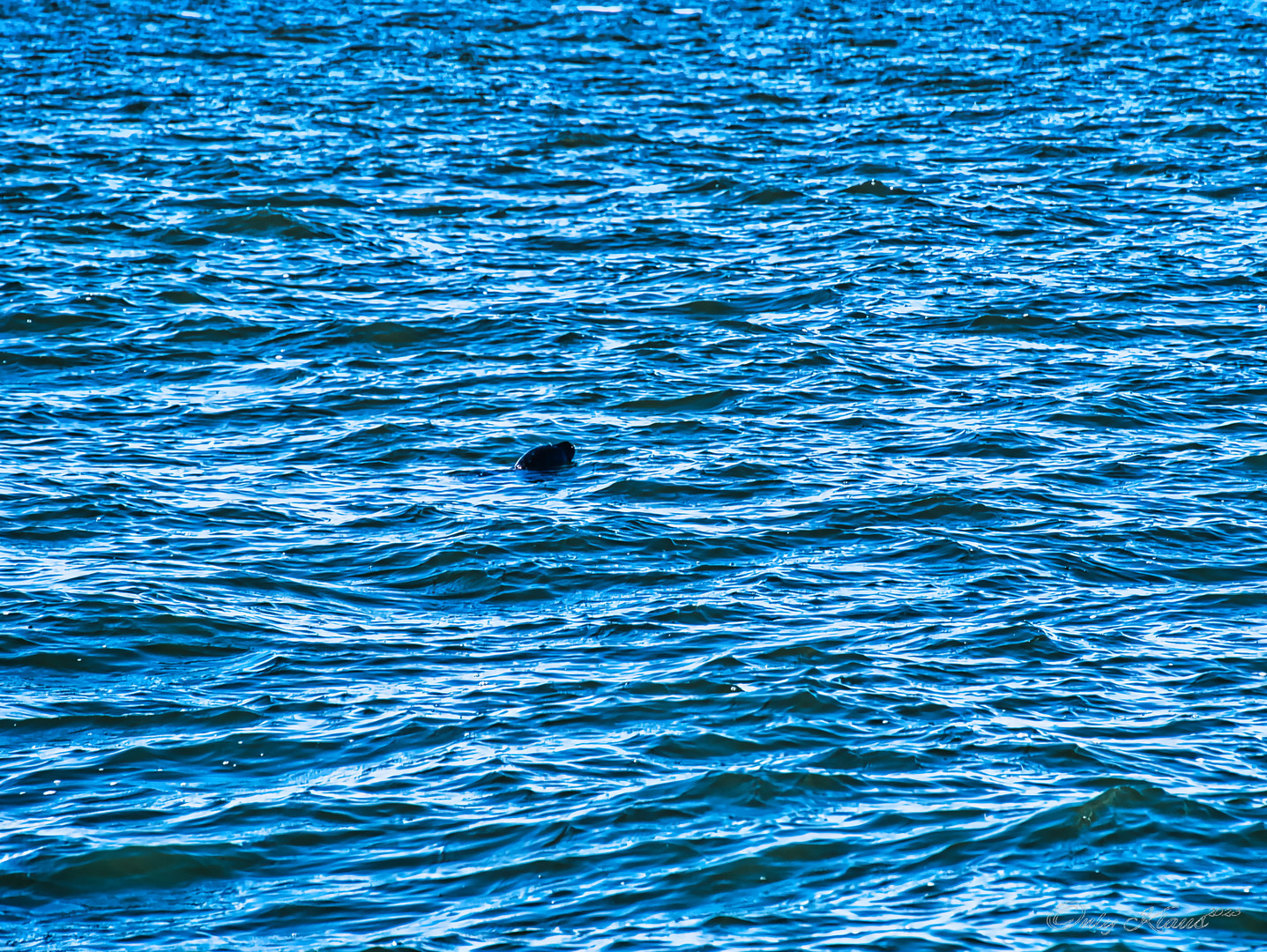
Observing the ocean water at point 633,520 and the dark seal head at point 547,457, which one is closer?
the ocean water at point 633,520

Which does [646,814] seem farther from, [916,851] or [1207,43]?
[1207,43]

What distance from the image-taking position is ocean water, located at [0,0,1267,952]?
1046 centimetres

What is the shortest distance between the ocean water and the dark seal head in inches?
6.4

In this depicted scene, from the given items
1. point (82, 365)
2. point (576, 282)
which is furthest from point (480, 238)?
point (82, 365)

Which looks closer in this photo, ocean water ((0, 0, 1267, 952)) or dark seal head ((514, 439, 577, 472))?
ocean water ((0, 0, 1267, 952))

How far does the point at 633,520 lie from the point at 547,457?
154 cm

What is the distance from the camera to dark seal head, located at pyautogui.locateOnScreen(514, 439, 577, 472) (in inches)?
672

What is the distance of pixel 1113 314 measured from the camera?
70.8 ft

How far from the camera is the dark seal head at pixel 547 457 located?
17.1m

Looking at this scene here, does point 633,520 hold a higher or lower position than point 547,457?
lower

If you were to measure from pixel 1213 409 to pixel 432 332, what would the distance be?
9475 millimetres

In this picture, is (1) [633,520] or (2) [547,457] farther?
Answer: (2) [547,457]

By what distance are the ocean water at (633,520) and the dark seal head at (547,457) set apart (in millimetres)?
162

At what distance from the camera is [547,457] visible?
672 inches
